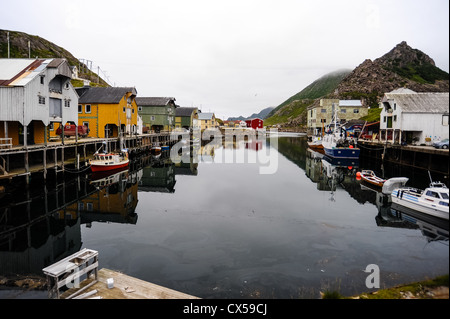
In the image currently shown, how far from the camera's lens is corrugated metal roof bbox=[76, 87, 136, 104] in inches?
1861

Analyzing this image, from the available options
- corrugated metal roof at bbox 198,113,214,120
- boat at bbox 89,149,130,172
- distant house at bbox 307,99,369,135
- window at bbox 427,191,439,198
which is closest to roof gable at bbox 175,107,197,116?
corrugated metal roof at bbox 198,113,214,120

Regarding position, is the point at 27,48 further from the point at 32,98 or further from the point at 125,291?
the point at 125,291

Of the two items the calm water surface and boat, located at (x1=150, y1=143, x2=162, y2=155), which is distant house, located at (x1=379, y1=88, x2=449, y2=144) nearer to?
the calm water surface

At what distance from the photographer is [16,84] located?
25938 mm

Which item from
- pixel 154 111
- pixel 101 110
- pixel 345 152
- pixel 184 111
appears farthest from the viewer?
pixel 184 111

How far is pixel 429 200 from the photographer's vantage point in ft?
61.6

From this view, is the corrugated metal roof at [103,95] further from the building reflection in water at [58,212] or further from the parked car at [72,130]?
the building reflection in water at [58,212]

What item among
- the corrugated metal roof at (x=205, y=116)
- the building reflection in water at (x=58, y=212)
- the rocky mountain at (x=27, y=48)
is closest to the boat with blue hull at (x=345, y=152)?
the building reflection in water at (x=58, y=212)

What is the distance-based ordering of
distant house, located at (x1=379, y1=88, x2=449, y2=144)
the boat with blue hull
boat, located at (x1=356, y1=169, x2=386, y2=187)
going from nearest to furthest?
distant house, located at (x1=379, y1=88, x2=449, y2=144), boat, located at (x1=356, y1=169, x2=386, y2=187), the boat with blue hull

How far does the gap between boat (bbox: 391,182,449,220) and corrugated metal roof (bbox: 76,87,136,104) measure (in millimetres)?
41969

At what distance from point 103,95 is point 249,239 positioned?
4208cm

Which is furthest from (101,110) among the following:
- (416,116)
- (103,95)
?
(416,116)

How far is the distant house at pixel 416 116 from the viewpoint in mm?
7156
